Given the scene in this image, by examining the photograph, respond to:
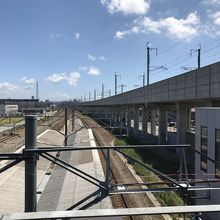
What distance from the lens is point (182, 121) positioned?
44.8 m

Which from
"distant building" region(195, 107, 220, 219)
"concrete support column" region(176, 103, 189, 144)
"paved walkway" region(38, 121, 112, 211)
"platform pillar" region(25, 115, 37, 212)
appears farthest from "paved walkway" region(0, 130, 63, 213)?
"platform pillar" region(25, 115, 37, 212)

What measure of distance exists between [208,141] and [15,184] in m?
15.8

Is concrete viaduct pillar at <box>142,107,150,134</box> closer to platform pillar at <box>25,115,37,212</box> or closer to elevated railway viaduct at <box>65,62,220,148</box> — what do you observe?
elevated railway viaduct at <box>65,62,220,148</box>

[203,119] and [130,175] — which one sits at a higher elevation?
[203,119]

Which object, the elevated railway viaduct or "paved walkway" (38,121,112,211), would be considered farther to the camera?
the elevated railway viaduct

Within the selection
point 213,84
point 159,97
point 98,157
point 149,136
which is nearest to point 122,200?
point 213,84

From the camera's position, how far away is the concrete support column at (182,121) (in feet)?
146

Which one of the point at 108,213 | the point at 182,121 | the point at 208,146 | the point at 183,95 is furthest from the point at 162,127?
the point at 108,213

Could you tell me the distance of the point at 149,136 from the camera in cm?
7138

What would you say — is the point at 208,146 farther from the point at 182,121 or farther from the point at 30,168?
the point at 182,121

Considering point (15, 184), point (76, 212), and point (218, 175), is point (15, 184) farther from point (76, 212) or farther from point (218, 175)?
point (76, 212)

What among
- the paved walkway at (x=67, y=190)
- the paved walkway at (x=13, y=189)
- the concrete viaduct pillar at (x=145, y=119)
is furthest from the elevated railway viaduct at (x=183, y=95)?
the paved walkway at (x=13, y=189)

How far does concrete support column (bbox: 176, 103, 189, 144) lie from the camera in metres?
44.4

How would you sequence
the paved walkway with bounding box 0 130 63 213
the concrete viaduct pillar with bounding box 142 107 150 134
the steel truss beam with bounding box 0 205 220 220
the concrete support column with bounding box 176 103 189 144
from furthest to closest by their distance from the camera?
the concrete viaduct pillar with bounding box 142 107 150 134
the concrete support column with bounding box 176 103 189 144
the paved walkway with bounding box 0 130 63 213
the steel truss beam with bounding box 0 205 220 220
